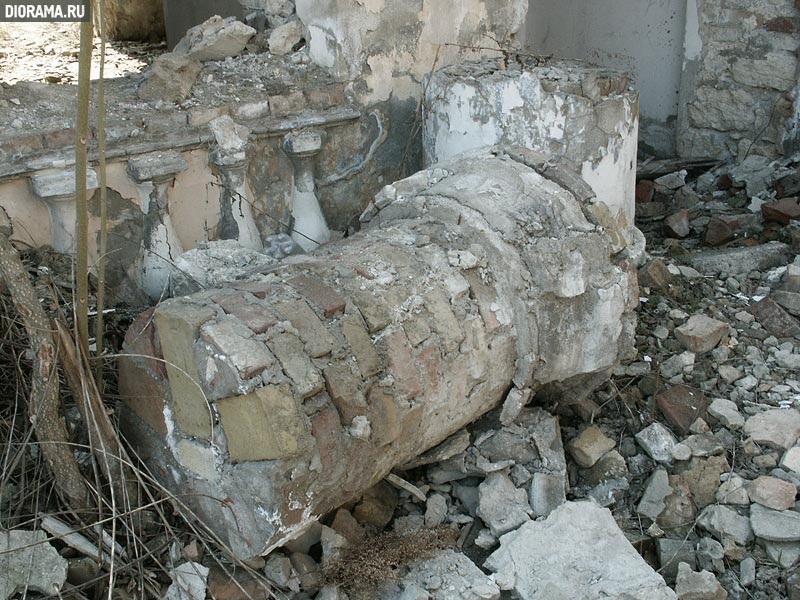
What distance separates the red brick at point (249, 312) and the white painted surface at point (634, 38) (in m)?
4.63

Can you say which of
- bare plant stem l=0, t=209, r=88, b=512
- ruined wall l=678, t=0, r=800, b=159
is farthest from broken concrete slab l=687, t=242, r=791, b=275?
bare plant stem l=0, t=209, r=88, b=512

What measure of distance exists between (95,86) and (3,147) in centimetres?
67

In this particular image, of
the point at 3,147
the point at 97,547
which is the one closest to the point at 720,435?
the point at 97,547

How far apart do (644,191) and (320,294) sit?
140 inches

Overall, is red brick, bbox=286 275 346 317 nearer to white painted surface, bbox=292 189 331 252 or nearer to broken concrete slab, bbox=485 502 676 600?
broken concrete slab, bbox=485 502 676 600

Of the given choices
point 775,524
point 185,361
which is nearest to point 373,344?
point 185,361

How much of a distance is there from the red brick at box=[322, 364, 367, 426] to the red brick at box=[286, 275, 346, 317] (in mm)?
171

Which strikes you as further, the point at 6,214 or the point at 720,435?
the point at 720,435

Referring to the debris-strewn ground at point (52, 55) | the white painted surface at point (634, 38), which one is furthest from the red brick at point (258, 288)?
the white painted surface at point (634, 38)

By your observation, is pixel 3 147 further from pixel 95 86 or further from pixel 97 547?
pixel 97 547

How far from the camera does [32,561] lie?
2.32 metres

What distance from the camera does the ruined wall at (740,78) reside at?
5.63 metres

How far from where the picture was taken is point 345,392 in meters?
2.39

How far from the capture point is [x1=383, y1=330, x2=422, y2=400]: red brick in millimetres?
2541
